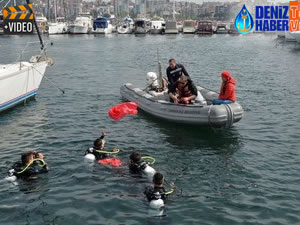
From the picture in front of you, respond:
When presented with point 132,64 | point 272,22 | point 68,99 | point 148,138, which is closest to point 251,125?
point 148,138

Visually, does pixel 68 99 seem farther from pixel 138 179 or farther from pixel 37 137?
pixel 138 179

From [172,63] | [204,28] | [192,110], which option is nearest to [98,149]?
[192,110]

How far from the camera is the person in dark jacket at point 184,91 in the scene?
1715cm

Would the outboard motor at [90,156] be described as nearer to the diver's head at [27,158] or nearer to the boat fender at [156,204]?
the diver's head at [27,158]

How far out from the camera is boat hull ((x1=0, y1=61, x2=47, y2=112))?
19.8 metres

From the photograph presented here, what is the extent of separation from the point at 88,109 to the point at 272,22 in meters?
Answer: 77.4

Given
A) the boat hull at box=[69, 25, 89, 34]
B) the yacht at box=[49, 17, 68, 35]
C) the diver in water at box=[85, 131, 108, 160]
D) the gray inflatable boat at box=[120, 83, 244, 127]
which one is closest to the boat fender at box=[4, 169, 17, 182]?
the diver in water at box=[85, 131, 108, 160]

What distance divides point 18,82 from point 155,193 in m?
13.9

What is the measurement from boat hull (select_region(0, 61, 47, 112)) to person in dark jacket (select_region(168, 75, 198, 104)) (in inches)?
341

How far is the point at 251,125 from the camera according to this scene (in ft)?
59.7

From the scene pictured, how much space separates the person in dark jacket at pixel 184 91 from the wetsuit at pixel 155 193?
771cm

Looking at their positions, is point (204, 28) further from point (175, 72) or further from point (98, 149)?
point (98, 149)

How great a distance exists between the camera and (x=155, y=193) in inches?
393

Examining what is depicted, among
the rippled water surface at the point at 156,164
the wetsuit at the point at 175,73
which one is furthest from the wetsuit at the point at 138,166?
the wetsuit at the point at 175,73
